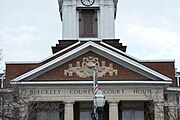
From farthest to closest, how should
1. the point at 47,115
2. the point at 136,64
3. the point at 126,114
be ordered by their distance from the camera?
the point at 126,114 < the point at 136,64 < the point at 47,115

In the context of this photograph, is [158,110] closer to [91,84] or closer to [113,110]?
[113,110]

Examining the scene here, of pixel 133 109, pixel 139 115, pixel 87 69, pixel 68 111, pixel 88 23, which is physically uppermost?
pixel 88 23

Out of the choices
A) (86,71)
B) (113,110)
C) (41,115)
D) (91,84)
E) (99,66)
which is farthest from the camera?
(99,66)

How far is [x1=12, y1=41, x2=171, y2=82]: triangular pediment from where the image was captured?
33469 millimetres

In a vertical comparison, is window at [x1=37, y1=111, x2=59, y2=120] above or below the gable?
below

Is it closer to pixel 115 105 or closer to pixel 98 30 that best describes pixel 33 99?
pixel 115 105

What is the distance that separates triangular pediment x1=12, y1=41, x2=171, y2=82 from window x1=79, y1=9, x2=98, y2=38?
625 cm

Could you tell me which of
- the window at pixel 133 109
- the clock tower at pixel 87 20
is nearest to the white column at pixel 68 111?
the window at pixel 133 109

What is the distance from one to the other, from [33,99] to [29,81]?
4.56 ft

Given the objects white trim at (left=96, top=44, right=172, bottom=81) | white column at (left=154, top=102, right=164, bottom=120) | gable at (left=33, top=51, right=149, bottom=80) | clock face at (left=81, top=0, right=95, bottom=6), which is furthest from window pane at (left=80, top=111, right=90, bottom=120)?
clock face at (left=81, top=0, right=95, bottom=6)

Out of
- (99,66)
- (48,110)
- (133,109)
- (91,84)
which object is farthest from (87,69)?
(133,109)

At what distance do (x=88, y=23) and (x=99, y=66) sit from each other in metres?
7.76

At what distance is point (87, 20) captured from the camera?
4106 centimetres

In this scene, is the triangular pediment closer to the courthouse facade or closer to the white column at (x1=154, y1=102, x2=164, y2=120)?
the courthouse facade
